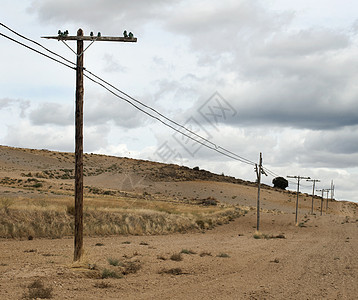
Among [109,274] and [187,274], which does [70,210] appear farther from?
[109,274]

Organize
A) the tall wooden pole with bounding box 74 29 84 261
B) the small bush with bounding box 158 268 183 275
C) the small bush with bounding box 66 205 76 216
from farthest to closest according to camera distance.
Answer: the small bush with bounding box 66 205 76 216 → the small bush with bounding box 158 268 183 275 → the tall wooden pole with bounding box 74 29 84 261

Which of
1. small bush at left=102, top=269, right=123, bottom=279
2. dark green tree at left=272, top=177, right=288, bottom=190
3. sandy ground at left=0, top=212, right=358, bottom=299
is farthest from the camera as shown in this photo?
dark green tree at left=272, top=177, right=288, bottom=190

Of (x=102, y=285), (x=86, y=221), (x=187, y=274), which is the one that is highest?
(x=102, y=285)

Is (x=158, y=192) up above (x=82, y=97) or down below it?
below

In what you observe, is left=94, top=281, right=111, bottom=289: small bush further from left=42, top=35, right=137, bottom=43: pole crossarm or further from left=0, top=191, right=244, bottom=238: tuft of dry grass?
left=0, top=191, right=244, bottom=238: tuft of dry grass

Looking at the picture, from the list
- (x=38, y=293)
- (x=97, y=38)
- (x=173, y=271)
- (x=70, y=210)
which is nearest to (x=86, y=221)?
(x=70, y=210)

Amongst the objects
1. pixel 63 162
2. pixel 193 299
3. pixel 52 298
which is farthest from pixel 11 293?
pixel 63 162

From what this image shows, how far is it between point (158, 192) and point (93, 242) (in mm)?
70005

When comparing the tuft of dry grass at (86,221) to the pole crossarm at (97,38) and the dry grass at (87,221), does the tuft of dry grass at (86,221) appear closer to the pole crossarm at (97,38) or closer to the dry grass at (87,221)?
the dry grass at (87,221)

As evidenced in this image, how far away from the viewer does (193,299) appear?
12461mm

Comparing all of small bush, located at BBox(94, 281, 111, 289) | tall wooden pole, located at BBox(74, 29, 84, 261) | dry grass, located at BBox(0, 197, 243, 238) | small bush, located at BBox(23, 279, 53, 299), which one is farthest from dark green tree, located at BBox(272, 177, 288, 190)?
small bush, located at BBox(23, 279, 53, 299)

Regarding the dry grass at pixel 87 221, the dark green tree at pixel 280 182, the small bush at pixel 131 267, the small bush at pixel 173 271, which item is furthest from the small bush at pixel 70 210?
the dark green tree at pixel 280 182

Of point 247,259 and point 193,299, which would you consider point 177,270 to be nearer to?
point 193,299

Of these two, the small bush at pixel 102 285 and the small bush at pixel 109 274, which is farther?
the small bush at pixel 109 274
